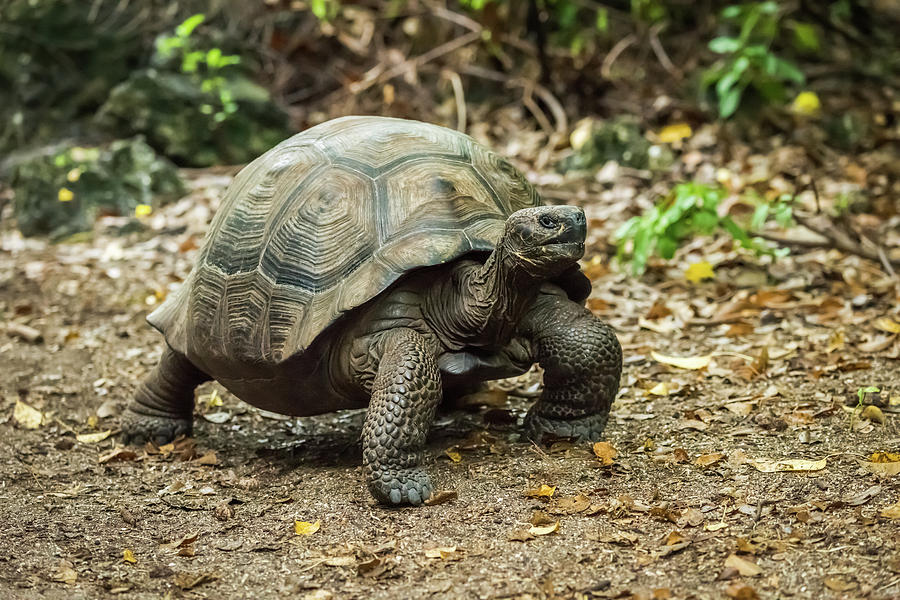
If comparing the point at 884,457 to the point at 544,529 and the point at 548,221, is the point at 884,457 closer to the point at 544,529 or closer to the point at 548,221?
the point at 544,529

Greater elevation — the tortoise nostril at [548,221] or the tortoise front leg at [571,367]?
the tortoise nostril at [548,221]

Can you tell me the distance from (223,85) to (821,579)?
7930 millimetres

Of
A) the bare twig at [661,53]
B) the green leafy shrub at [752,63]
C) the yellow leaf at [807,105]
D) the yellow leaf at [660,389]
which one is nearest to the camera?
the yellow leaf at [660,389]

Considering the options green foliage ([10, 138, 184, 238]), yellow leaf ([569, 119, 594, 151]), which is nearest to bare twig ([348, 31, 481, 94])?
yellow leaf ([569, 119, 594, 151])

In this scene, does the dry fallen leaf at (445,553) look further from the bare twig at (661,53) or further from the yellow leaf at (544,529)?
the bare twig at (661,53)

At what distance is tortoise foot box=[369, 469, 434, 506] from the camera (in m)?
3.51

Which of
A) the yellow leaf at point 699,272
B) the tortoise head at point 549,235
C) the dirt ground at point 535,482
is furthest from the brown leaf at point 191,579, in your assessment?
the yellow leaf at point 699,272

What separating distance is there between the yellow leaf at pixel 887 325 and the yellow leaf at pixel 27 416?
408cm

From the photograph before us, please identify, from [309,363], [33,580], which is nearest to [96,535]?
[33,580]

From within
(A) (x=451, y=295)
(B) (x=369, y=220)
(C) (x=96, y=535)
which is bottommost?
(C) (x=96, y=535)

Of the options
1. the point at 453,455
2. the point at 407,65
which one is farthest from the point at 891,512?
the point at 407,65

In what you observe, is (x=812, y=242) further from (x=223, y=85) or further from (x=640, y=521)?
(x=223, y=85)

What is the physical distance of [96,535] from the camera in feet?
11.6

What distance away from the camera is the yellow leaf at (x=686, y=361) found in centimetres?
491
